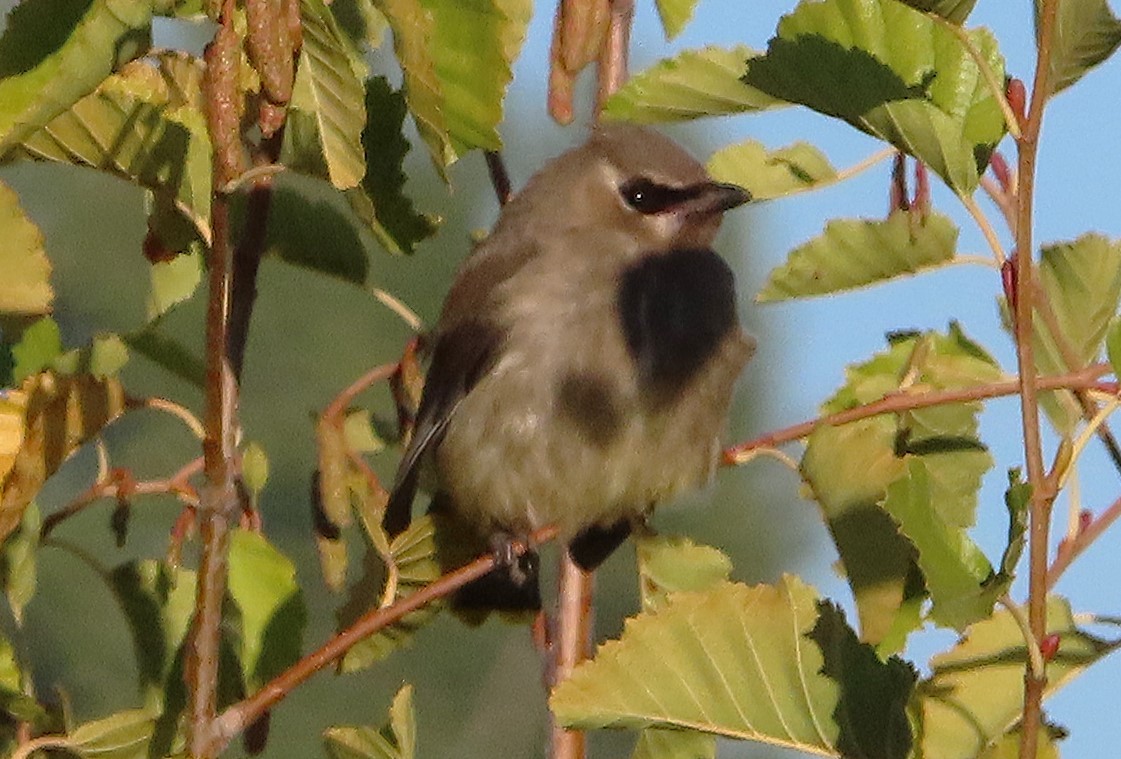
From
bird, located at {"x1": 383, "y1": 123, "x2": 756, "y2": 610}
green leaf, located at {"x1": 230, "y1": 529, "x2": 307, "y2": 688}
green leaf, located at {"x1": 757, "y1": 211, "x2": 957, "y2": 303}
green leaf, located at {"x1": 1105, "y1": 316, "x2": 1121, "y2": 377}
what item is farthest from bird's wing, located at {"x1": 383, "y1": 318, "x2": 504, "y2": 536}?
green leaf, located at {"x1": 1105, "y1": 316, "x2": 1121, "y2": 377}

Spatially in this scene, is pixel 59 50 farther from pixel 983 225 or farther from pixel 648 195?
pixel 648 195

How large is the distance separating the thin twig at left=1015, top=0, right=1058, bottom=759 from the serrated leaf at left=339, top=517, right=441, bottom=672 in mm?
693

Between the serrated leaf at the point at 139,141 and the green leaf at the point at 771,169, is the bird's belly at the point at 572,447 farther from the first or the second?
the serrated leaf at the point at 139,141

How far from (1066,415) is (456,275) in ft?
5.10

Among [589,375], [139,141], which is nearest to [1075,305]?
[139,141]

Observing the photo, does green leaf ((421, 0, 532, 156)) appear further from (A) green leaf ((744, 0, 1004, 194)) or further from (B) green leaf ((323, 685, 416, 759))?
(B) green leaf ((323, 685, 416, 759))

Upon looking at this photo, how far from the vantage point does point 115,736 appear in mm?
1464

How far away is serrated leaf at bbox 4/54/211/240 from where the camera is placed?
1.48m

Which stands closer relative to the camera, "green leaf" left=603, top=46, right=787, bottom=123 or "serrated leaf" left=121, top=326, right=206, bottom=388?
"green leaf" left=603, top=46, right=787, bottom=123

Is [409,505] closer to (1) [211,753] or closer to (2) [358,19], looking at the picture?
(2) [358,19]

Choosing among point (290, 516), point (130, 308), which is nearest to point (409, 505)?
point (130, 308)

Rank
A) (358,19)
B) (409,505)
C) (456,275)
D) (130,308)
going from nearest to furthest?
(358,19), (409,505), (456,275), (130,308)

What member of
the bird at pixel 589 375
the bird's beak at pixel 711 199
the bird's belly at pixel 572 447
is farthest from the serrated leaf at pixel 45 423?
the bird's beak at pixel 711 199

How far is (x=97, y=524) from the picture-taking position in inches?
249
